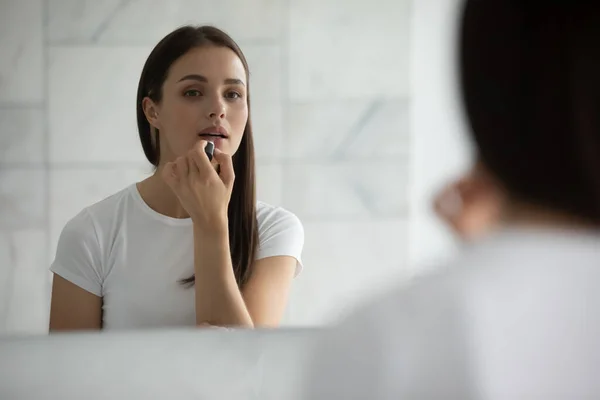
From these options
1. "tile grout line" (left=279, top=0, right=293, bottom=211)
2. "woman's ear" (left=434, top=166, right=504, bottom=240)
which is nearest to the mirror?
"tile grout line" (left=279, top=0, right=293, bottom=211)

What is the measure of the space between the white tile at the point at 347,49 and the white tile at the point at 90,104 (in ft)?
0.97

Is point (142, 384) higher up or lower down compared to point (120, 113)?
lower down

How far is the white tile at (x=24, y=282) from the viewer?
1.34 meters

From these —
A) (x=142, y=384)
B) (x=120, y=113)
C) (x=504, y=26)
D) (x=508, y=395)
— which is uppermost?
(x=120, y=113)

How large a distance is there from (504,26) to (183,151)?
104cm

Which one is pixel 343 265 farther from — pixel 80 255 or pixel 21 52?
pixel 21 52

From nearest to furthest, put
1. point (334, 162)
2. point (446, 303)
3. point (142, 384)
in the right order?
point (446, 303)
point (142, 384)
point (334, 162)

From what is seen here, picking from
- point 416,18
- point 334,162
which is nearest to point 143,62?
point 334,162

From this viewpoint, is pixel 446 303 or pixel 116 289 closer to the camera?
pixel 446 303

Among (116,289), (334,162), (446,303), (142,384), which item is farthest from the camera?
(334,162)

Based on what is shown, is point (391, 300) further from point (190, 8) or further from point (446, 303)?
point (190, 8)

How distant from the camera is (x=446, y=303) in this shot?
0.27 meters

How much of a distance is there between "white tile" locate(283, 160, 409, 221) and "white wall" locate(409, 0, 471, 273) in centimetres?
3

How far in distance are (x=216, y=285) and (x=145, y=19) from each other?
51 cm
